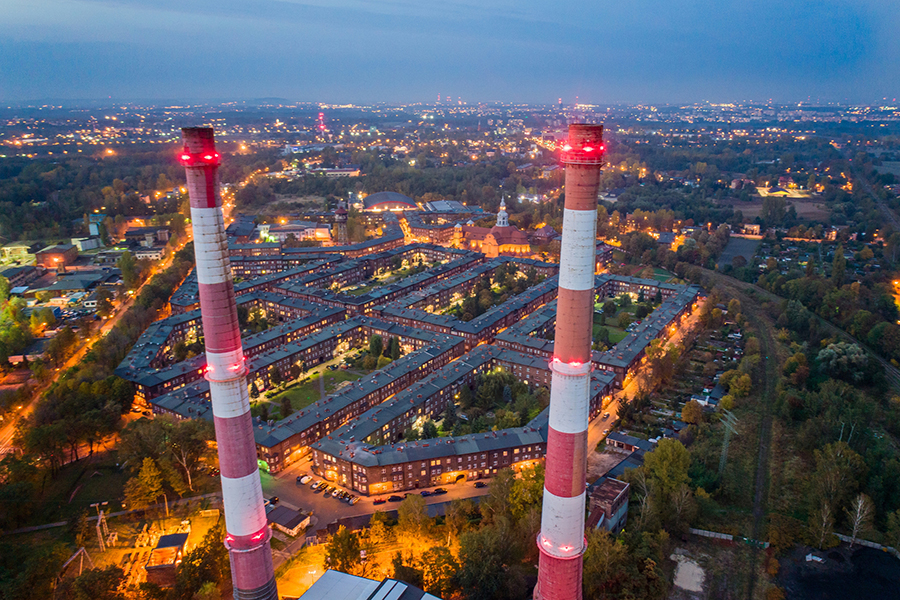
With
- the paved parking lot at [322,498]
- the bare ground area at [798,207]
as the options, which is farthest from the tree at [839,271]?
the paved parking lot at [322,498]

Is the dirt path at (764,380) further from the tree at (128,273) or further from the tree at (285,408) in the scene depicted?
the tree at (128,273)

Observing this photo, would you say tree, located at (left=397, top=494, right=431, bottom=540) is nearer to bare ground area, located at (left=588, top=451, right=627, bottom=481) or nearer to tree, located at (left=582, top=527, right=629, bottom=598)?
tree, located at (left=582, top=527, right=629, bottom=598)

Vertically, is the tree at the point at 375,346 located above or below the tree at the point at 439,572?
above

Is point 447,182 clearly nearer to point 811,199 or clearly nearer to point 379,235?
point 379,235

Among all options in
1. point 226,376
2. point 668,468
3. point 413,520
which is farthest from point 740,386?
point 226,376

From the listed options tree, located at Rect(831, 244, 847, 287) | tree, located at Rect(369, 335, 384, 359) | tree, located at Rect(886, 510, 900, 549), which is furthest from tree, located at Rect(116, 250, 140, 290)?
tree, located at Rect(831, 244, 847, 287)

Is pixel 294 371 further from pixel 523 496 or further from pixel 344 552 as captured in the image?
pixel 523 496

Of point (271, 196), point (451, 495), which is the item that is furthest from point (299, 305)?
point (271, 196)

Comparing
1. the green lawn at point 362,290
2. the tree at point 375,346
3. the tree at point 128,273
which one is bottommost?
the green lawn at point 362,290
